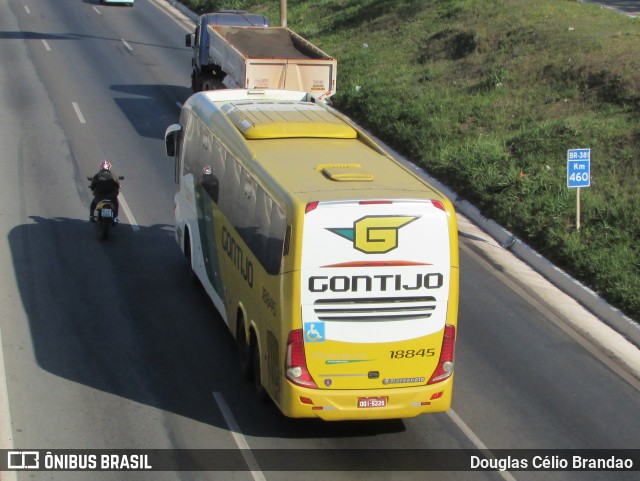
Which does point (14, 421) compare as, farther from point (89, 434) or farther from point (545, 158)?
point (545, 158)

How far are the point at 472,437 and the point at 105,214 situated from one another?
957 cm

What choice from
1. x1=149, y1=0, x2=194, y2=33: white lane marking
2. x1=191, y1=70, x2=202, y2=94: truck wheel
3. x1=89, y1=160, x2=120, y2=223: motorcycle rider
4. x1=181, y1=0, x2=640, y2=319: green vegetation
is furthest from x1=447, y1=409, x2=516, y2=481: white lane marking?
x1=149, y1=0, x2=194, y2=33: white lane marking

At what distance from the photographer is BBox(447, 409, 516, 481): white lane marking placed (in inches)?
498

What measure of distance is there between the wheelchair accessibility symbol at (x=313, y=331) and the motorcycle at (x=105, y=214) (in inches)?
349

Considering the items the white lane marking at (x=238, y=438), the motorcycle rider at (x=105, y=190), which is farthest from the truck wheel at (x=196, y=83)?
the white lane marking at (x=238, y=438)

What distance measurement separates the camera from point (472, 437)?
13.6 meters

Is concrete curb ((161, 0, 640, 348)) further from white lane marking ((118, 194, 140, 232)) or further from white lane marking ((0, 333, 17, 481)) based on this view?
white lane marking ((0, 333, 17, 481))

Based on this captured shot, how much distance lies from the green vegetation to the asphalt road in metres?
1.88

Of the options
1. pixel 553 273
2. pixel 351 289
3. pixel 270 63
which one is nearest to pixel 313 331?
pixel 351 289

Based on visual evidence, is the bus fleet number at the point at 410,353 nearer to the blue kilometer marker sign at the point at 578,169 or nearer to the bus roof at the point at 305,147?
the bus roof at the point at 305,147

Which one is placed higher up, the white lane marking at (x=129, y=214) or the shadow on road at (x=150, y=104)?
the white lane marking at (x=129, y=214)

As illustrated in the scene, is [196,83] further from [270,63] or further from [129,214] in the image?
[129,214]

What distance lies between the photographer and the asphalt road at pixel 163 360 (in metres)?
13.4

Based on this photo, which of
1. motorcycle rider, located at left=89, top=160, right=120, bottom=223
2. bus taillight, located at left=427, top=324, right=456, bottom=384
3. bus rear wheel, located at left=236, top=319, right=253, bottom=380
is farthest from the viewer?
motorcycle rider, located at left=89, top=160, right=120, bottom=223
